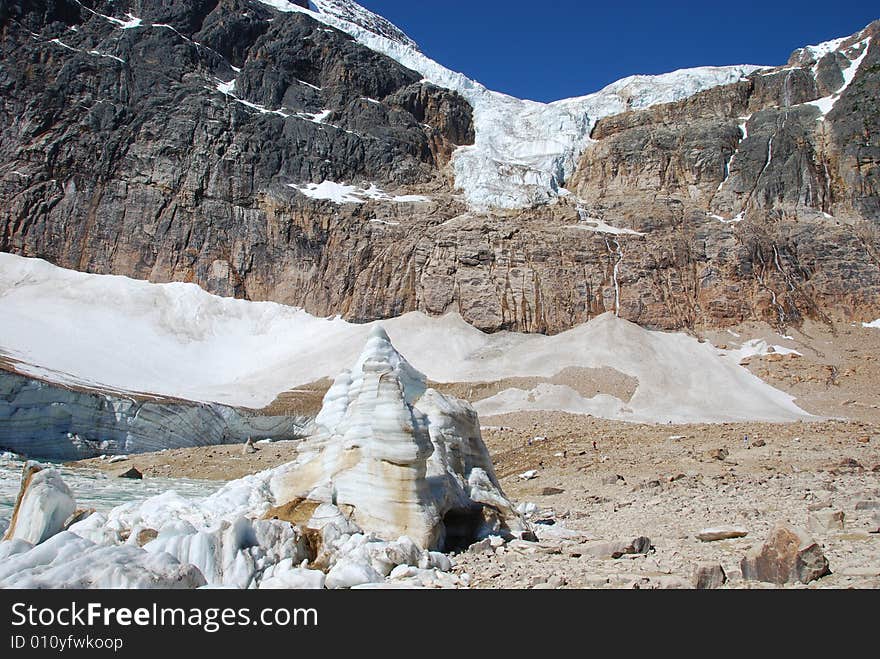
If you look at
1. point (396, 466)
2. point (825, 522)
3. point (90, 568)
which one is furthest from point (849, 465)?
point (90, 568)

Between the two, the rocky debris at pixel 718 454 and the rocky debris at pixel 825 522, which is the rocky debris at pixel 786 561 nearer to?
the rocky debris at pixel 825 522

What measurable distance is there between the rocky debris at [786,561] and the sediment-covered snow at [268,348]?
30182 mm

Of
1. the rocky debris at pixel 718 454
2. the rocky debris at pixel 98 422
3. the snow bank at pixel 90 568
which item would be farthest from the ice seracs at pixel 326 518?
the rocky debris at pixel 98 422

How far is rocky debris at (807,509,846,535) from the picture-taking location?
7240 millimetres

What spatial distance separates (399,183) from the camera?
63.9 m

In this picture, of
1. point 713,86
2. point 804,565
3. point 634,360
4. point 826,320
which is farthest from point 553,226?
point 804,565

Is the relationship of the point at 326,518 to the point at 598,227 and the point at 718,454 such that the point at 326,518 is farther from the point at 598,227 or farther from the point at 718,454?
the point at 598,227

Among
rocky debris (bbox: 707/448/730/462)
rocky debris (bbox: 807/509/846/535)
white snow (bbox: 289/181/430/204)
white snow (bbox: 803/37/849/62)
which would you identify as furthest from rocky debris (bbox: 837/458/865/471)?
white snow (bbox: 803/37/849/62)

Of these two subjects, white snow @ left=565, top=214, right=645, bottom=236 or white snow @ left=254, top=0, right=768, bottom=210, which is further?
white snow @ left=254, top=0, right=768, bottom=210

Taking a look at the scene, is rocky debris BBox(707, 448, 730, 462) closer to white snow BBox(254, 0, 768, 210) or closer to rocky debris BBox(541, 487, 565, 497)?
rocky debris BBox(541, 487, 565, 497)

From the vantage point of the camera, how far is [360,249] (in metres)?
57.4

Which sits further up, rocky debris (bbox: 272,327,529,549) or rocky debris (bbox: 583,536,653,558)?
rocky debris (bbox: 272,327,529,549)

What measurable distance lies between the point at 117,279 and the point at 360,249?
66.3 feet

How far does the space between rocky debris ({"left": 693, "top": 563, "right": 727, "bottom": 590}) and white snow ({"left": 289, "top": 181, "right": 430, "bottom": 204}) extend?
5669cm
